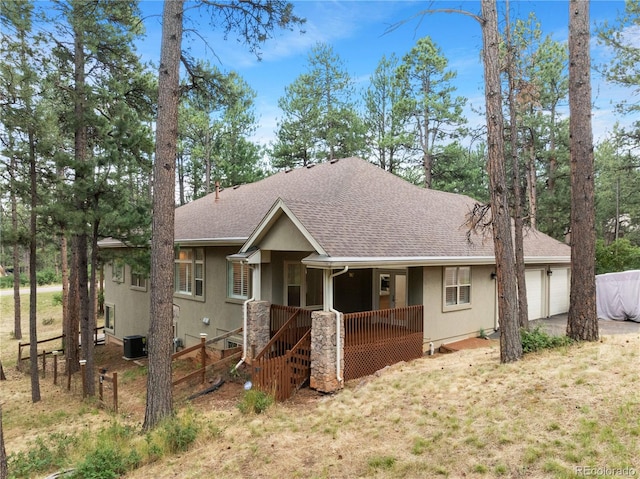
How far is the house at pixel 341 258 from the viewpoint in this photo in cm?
926

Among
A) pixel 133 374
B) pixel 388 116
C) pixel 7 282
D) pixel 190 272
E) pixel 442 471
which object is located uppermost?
pixel 388 116

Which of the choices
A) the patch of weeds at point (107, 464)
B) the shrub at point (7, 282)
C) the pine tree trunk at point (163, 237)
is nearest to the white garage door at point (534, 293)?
the pine tree trunk at point (163, 237)

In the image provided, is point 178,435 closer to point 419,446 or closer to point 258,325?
point 419,446

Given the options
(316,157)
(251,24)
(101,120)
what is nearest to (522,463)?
(251,24)

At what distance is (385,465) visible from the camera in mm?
4594

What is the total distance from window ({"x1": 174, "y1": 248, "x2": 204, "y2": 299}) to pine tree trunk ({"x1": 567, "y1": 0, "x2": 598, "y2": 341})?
10.6m

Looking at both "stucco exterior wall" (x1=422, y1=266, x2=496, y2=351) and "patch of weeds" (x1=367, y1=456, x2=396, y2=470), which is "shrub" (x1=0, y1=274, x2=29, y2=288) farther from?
"patch of weeds" (x1=367, y1=456, x2=396, y2=470)

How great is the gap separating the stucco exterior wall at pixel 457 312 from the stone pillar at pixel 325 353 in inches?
132

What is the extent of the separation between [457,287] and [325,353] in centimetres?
527

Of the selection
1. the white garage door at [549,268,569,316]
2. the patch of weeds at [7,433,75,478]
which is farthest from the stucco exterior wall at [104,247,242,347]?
the white garage door at [549,268,569,316]

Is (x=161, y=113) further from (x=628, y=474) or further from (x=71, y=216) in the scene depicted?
(x=628, y=474)

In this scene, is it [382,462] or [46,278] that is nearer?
[382,462]

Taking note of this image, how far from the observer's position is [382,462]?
15.3ft

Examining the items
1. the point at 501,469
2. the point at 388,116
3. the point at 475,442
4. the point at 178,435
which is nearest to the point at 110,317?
the point at 178,435
